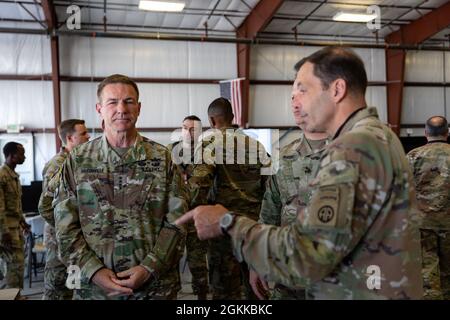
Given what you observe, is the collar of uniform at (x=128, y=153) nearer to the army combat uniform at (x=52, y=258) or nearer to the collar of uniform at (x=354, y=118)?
the collar of uniform at (x=354, y=118)

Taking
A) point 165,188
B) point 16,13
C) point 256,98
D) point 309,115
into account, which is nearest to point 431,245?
point 165,188

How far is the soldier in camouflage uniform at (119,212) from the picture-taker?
7.06ft

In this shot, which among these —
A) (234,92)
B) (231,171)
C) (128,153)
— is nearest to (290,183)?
(128,153)

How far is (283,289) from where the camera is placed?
7.31 feet

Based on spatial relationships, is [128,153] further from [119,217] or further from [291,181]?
[291,181]

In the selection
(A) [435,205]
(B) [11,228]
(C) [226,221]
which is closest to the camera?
(C) [226,221]

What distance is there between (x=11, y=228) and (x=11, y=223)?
60 mm

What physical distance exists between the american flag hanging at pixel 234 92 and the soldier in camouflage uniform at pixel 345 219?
34.3 ft

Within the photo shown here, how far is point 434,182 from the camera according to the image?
4082mm

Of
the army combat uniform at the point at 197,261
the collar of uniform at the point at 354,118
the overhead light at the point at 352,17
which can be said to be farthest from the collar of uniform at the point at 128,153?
the overhead light at the point at 352,17

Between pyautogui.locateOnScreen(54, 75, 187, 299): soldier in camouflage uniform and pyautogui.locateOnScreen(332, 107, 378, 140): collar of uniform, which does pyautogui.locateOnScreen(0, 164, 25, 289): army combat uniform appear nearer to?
pyautogui.locateOnScreen(54, 75, 187, 299): soldier in camouflage uniform

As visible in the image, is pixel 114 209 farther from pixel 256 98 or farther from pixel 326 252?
pixel 256 98

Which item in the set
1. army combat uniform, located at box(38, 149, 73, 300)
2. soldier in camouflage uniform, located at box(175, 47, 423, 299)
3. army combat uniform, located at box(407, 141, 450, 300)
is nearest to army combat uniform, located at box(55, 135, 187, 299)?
soldier in camouflage uniform, located at box(175, 47, 423, 299)

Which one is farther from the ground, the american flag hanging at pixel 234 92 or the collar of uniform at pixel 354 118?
the american flag hanging at pixel 234 92
